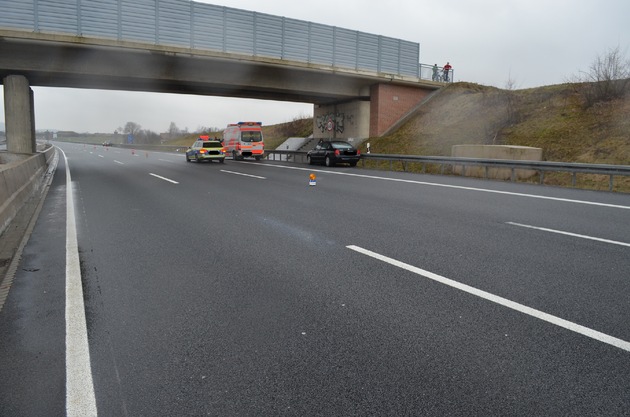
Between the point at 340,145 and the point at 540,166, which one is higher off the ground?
the point at 340,145

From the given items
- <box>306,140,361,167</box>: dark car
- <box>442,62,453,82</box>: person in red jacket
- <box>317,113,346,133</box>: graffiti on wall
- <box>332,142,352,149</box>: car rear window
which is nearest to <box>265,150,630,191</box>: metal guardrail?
<box>306,140,361,167</box>: dark car

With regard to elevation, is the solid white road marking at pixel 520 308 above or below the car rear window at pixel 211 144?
below

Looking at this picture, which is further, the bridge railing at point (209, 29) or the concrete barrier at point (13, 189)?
the bridge railing at point (209, 29)

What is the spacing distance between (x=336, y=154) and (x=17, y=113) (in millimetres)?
17383

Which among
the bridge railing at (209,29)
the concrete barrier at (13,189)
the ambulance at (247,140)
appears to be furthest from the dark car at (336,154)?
the concrete barrier at (13,189)

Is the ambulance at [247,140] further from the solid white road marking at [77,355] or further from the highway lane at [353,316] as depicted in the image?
the solid white road marking at [77,355]

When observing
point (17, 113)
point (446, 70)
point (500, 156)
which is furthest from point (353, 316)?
point (446, 70)

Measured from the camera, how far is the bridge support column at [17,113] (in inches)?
951

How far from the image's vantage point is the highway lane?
9.11 ft

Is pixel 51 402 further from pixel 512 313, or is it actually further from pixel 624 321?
pixel 624 321

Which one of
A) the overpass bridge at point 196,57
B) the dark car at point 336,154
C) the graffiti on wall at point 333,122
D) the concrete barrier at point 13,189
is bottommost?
the concrete barrier at point 13,189

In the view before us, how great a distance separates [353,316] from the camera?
13.0 ft

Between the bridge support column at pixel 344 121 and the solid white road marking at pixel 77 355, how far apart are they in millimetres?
32792

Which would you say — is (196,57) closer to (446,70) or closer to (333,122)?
(333,122)
